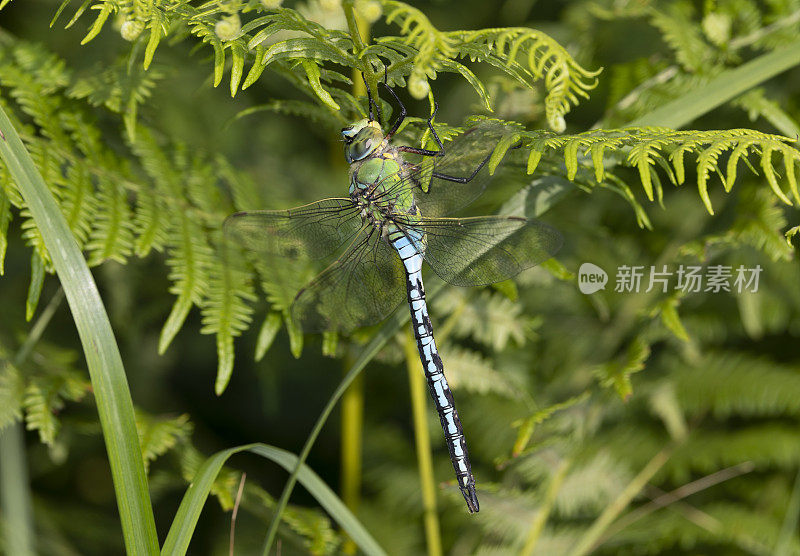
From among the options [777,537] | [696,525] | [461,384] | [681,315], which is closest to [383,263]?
[461,384]

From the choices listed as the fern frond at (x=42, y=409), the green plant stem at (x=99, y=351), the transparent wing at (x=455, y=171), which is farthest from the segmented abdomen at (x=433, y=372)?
the fern frond at (x=42, y=409)

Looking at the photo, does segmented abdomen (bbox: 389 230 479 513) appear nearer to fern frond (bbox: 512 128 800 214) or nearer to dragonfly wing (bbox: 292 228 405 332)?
dragonfly wing (bbox: 292 228 405 332)

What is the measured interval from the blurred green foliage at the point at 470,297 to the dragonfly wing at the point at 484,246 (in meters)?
0.05

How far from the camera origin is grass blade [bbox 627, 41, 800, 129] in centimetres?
120

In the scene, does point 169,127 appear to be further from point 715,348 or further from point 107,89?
point 715,348

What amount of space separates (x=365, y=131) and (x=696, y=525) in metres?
1.53

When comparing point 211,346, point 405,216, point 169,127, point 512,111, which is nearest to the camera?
point 405,216

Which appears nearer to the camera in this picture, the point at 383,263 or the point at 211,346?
the point at 383,263

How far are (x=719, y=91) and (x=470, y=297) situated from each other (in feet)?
2.59

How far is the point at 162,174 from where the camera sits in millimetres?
1532

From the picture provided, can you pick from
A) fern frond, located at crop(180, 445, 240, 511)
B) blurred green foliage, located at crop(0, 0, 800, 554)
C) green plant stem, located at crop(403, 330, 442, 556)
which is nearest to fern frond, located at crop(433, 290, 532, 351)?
blurred green foliage, located at crop(0, 0, 800, 554)

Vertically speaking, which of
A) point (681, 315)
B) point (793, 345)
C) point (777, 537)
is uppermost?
point (681, 315)

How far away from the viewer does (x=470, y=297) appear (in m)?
1.78

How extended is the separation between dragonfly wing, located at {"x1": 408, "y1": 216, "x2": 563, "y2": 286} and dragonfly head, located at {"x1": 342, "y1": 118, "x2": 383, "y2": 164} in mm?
189
